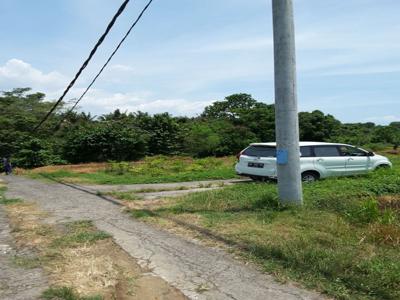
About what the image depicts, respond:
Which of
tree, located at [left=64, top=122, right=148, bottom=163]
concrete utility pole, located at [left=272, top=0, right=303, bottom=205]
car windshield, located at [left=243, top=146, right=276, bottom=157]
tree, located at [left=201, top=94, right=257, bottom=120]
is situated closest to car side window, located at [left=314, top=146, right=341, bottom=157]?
car windshield, located at [left=243, top=146, right=276, bottom=157]

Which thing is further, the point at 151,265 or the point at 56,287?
the point at 151,265

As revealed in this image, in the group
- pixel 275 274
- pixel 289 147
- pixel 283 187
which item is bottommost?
pixel 275 274

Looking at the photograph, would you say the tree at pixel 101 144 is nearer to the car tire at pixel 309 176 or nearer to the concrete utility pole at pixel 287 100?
the car tire at pixel 309 176

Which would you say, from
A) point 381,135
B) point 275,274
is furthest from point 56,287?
point 381,135

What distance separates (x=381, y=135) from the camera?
47500 millimetres

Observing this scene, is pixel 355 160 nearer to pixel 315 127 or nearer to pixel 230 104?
pixel 315 127

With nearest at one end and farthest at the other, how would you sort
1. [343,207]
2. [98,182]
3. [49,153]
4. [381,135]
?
1. [343,207]
2. [98,182]
3. [49,153]
4. [381,135]

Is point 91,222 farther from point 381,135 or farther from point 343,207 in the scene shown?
point 381,135

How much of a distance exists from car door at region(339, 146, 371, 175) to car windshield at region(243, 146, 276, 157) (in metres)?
2.59

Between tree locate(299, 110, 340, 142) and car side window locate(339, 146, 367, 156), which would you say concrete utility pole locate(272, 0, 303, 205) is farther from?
tree locate(299, 110, 340, 142)

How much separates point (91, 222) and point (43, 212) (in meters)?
2.25

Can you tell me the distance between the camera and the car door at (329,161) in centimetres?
1456

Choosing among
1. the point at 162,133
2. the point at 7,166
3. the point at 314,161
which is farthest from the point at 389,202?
the point at 162,133

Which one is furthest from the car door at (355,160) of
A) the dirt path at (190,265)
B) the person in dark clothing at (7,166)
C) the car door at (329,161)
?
the person in dark clothing at (7,166)
